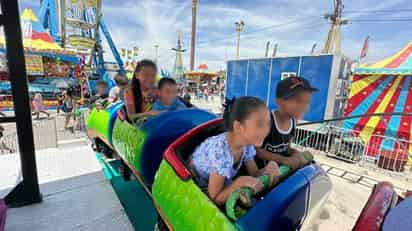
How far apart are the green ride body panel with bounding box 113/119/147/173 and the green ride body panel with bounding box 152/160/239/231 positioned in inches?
22.7

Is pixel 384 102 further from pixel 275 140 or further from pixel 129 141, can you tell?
pixel 129 141

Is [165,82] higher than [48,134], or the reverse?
[165,82]

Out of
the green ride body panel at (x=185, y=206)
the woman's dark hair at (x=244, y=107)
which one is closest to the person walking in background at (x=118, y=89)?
the green ride body panel at (x=185, y=206)

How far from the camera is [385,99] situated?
5.42 metres

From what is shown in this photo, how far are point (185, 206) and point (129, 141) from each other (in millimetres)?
1144

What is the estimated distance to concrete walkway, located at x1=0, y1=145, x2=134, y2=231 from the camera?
1592 mm

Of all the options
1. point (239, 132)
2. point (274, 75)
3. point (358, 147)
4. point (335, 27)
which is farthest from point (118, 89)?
point (335, 27)

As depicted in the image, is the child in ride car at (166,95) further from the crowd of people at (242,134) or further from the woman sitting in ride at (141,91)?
the woman sitting in ride at (141,91)

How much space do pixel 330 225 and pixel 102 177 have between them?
7.74ft

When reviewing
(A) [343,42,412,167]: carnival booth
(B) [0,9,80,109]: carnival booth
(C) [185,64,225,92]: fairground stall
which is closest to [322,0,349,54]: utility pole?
(C) [185,64,225,92]: fairground stall

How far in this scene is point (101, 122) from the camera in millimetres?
2951

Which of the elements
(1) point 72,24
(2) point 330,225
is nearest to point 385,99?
(2) point 330,225

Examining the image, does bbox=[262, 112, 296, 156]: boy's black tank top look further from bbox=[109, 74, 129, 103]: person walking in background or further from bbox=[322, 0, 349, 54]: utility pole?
bbox=[322, 0, 349, 54]: utility pole

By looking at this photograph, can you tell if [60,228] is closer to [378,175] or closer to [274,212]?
[274,212]
